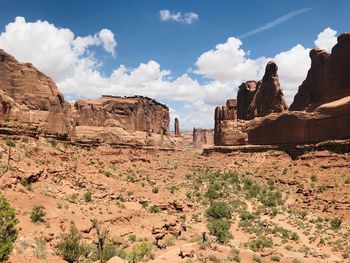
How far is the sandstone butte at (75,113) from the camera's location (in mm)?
41219

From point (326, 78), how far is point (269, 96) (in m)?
15.6

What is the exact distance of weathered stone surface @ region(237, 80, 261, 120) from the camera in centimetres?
7450

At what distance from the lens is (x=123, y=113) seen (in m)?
77.9

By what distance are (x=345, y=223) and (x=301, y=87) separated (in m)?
32.5

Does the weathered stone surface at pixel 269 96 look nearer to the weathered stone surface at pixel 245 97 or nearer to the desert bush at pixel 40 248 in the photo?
the weathered stone surface at pixel 245 97

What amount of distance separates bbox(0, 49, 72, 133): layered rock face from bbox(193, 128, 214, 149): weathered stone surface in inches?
5287

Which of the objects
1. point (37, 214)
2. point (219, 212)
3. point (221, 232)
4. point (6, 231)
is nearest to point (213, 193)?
point (219, 212)

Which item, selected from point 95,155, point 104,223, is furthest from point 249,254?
point 95,155

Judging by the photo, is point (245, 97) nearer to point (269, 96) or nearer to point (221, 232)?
point (269, 96)

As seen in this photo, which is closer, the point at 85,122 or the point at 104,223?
the point at 104,223

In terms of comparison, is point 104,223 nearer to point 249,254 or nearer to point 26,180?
point 26,180

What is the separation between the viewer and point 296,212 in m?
35.0

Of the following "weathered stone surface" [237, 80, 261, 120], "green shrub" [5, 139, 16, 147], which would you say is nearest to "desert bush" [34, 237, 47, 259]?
"green shrub" [5, 139, 16, 147]

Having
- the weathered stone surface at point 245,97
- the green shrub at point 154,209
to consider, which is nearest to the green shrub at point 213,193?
the green shrub at point 154,209
